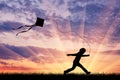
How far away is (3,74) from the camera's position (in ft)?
55.7

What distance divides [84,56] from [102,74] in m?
2.32
